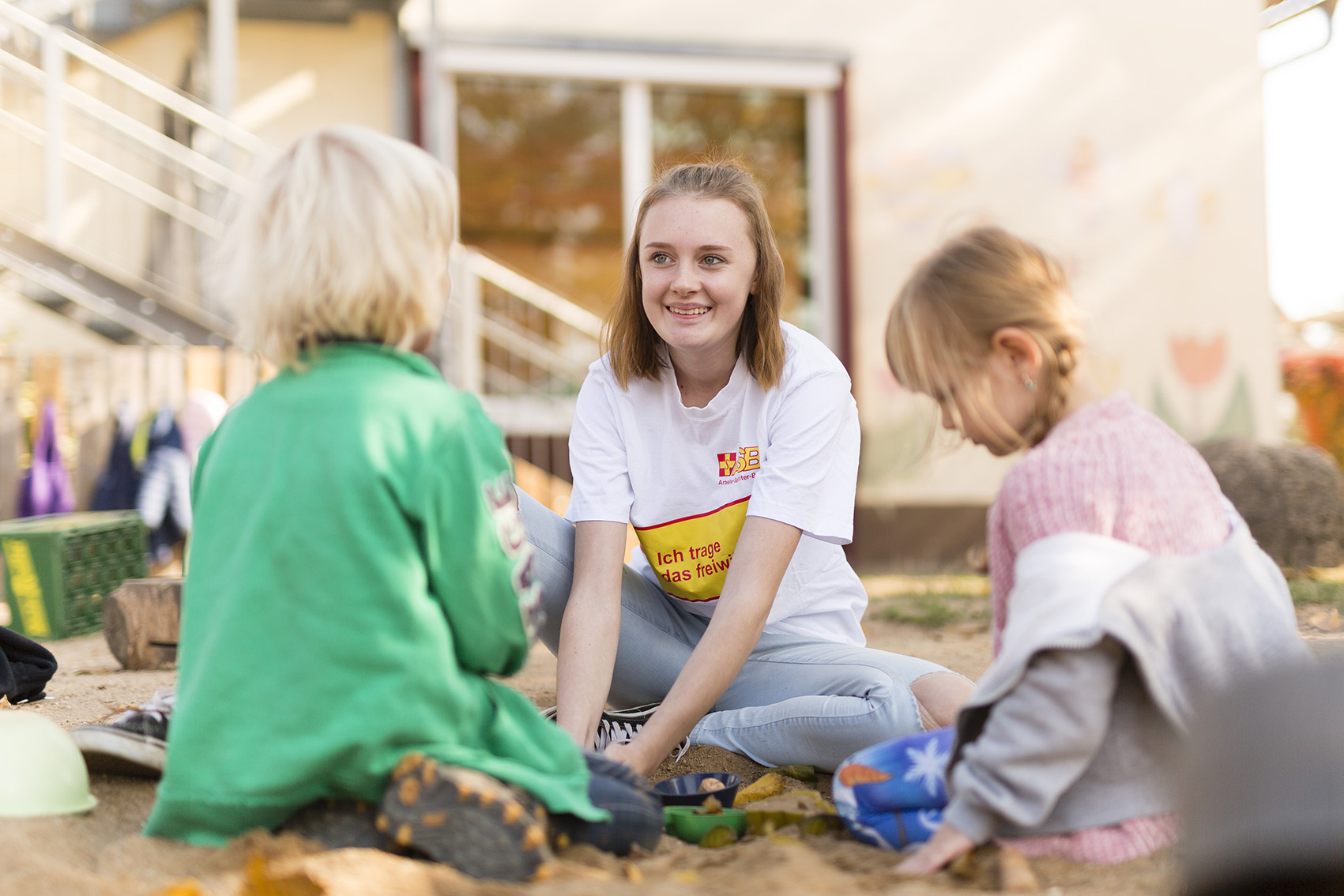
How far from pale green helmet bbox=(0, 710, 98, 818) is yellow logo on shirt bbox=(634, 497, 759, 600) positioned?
1183 millimetres

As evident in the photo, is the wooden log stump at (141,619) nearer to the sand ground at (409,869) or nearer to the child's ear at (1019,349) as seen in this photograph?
the sand ground at (409,869)

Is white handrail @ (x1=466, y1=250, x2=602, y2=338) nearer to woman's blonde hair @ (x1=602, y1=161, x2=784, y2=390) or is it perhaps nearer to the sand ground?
woman's blonde hair @ (x1=602, y1=161, x2=784, y2=390)

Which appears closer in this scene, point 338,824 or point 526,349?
point 338,824

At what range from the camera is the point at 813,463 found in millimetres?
2307

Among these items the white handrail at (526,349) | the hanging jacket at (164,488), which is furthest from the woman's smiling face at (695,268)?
the white handrail at (526,349)

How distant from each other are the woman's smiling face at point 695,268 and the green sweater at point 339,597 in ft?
2.97

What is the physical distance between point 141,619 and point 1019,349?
281 centimetres

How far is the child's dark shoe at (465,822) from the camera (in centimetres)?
147

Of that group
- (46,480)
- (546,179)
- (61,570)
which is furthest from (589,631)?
(546,179)

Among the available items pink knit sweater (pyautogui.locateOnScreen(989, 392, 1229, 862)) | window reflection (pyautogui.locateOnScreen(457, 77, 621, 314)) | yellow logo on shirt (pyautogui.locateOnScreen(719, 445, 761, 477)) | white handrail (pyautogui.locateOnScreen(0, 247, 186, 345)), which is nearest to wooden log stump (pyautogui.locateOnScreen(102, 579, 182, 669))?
yellow logo on shirt (pyautogui.locateOnScreen(719, 445, 761, 477))

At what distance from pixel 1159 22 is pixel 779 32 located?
2.74m

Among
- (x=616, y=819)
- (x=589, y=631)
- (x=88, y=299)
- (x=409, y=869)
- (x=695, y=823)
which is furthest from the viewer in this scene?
(x=88, y=299)

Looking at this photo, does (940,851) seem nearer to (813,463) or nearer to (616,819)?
(616,819)

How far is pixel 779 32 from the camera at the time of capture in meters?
7.88
